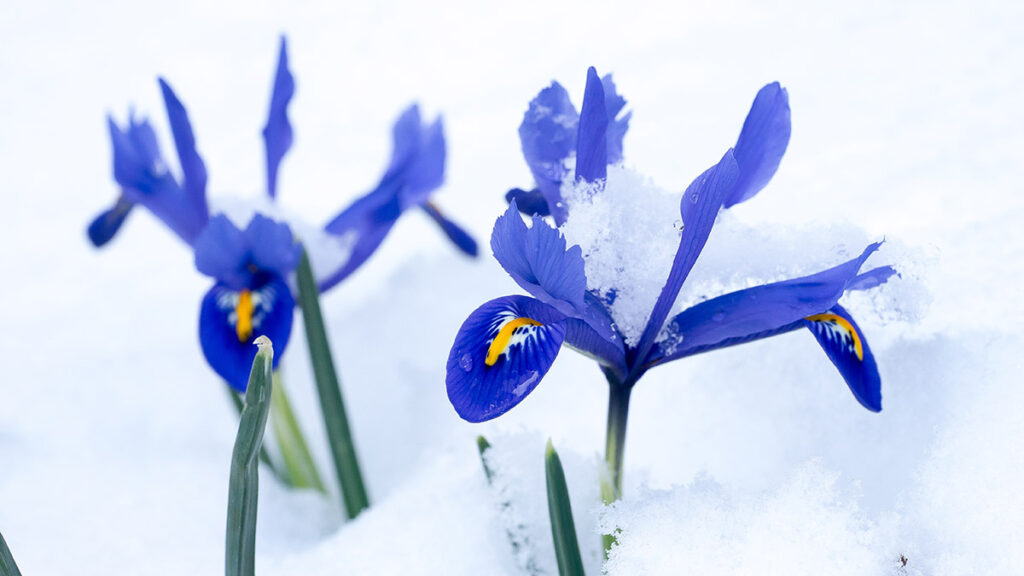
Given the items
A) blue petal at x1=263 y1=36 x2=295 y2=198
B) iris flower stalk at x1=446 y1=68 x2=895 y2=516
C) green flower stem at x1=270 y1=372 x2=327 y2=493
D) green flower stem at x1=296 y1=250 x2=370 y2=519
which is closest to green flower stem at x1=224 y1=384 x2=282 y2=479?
green flower stem at x1=270 y1=372 x2=327 y2=493

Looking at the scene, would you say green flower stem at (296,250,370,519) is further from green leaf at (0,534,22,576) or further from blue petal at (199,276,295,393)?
green leaf at (0,534,22,576)

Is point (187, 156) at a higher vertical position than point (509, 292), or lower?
higher

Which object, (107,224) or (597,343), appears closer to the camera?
(597,343)

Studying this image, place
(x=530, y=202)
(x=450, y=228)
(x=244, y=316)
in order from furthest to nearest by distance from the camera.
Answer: (x=450, y=228), (x=244, y=316), (x=530, y=202)

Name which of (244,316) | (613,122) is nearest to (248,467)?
(244,316)

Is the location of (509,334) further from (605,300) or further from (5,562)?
(5,562)

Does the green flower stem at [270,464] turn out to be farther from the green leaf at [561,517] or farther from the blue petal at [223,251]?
the green leaf at [561,517]
